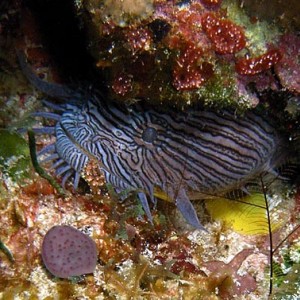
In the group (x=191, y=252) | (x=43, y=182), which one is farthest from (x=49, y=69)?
(x=191, y=252)

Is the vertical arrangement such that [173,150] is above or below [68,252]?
above

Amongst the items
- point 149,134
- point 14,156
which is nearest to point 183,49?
point 149,134

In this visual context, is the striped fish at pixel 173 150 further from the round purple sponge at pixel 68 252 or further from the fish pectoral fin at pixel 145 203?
the round purple sponge at pixel 68 252

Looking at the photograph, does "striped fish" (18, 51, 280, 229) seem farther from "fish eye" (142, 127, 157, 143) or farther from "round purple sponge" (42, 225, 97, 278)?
"round purple sponge" (42, 225, 97, 278)

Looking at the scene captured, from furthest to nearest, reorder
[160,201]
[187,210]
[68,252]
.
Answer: [160,201] → [187,210] → [68,252]

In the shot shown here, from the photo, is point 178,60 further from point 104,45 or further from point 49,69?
point 49,69

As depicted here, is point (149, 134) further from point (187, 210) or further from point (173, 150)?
point (187, 210)

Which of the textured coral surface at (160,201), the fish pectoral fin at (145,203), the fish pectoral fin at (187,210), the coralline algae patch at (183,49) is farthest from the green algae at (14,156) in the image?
the fish pectoral fin at (187,210)
